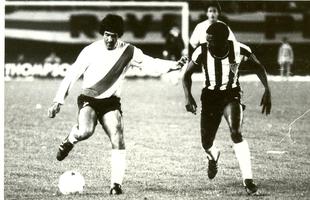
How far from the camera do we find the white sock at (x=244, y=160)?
7512 millimetres

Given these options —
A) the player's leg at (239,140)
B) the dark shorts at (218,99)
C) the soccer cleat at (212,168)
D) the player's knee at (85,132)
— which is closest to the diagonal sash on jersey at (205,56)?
the dark shorts at (218,99)

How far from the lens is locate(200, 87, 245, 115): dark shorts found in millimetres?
7922

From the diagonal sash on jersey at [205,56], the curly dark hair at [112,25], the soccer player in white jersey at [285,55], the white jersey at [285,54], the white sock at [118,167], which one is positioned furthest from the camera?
the white jersey at [285,54]

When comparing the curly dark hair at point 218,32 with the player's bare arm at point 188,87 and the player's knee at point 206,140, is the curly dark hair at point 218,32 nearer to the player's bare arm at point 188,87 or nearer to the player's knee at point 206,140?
the player's bare arm at point 188,87

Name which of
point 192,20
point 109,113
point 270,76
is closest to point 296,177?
point 109,113

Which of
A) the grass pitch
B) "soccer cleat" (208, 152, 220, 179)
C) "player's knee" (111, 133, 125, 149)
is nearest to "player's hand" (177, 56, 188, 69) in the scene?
"player's knee" (111, 133, 125, 149)

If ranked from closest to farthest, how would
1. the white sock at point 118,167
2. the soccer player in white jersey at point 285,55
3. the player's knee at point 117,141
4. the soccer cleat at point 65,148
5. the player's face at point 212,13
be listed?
the white sock at point 118,167 < the player's knee at point 117,141 < the soccer cleat at point 65,148 < the player's face at point 212,13 < the soccer player in white jersey at point 285,55

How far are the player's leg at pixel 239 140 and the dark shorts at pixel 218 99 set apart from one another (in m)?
0.06

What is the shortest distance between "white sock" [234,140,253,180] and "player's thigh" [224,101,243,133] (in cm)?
16

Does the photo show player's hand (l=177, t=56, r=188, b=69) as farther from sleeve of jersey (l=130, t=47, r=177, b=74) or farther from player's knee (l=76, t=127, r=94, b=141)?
player's knee (l=76, t=127, r=94, b=141)

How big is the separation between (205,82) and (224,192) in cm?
122

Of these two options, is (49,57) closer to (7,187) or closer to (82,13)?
(82,13)

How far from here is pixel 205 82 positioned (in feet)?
26.5

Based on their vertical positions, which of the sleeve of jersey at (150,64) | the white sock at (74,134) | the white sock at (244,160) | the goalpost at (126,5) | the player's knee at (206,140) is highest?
the goalpost at (126,5)
